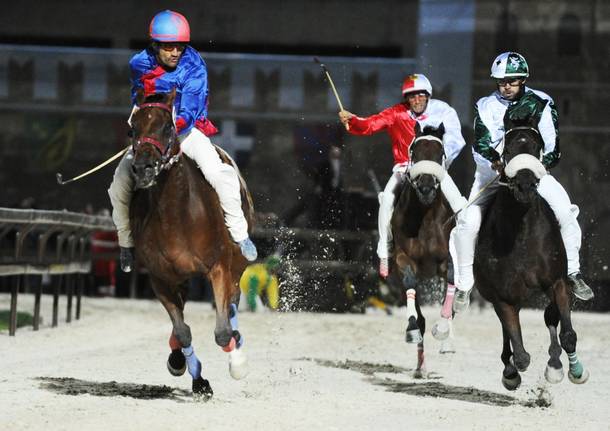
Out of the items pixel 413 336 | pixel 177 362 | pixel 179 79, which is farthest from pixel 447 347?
pixel 179 79

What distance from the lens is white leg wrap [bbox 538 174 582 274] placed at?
969 cm

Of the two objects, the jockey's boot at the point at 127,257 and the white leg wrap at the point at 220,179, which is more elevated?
the white leg wrap at the point at 220,179

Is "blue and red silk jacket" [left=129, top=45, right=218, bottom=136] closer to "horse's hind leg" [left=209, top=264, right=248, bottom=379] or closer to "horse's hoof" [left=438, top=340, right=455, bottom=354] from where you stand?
"horse's hind leg" [left=209, top=264, right=248, bottom=379]

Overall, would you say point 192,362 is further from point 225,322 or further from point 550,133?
point 550,133

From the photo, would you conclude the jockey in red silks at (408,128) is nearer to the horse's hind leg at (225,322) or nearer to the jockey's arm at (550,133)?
the jockey's arm at (550,133)

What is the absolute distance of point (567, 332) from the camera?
31.5 feet

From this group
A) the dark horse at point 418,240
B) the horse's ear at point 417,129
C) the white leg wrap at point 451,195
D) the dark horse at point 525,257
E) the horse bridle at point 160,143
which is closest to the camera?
the horse bridle at point 160,143

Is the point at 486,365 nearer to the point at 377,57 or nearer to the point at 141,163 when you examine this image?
the point at 141,163

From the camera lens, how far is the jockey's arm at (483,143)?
33.0ft

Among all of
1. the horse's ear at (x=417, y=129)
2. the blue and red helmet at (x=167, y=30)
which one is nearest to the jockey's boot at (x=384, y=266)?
the horse's ear at (x=417, y=129)

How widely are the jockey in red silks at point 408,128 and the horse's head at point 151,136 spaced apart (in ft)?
10.6

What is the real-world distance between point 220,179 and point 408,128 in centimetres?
364

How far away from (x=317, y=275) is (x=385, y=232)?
24.5 ft

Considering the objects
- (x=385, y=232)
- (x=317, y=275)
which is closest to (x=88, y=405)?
(x=385, y=232)
